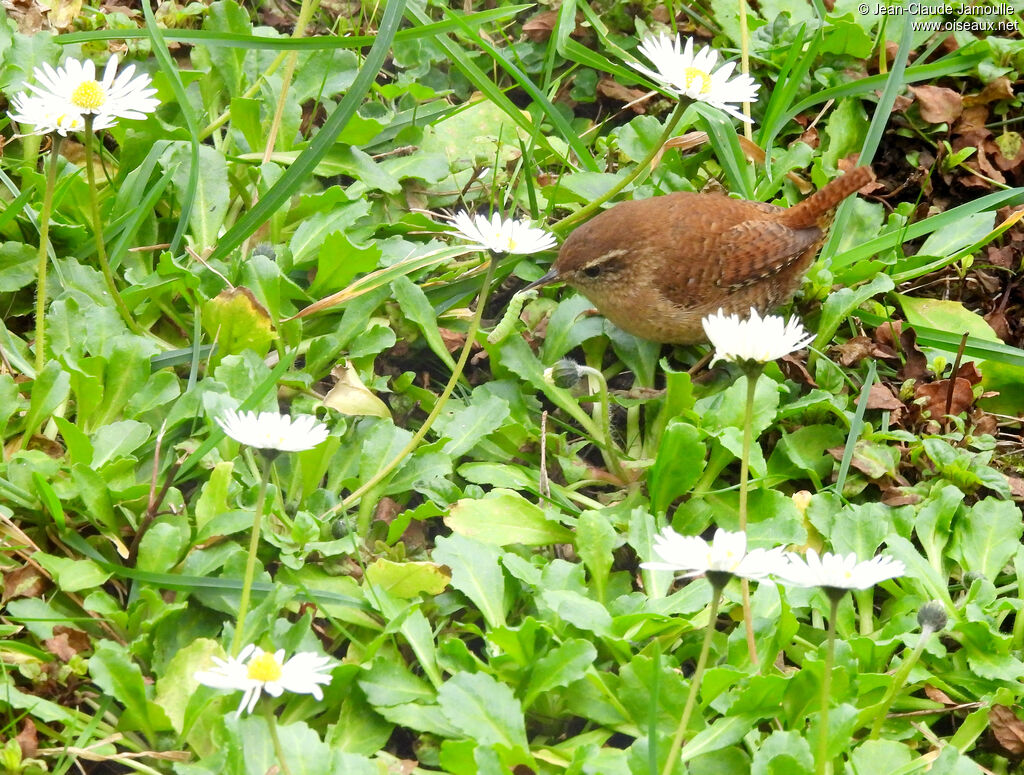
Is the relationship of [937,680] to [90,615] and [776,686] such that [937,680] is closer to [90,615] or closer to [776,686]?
[776,686]

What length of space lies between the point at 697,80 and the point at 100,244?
1.78 m

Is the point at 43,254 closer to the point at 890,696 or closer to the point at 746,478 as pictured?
the point at 746,478

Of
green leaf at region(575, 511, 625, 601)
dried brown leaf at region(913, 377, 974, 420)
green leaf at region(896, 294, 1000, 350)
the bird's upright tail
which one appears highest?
the bird's upright tail

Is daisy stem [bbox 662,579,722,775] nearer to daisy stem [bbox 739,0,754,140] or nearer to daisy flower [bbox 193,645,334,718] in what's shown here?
daisy flower [bbox 193,645,334,718]

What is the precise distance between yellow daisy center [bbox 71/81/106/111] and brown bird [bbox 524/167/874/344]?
5.16 ft

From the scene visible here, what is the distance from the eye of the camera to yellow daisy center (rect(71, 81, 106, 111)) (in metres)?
2.75

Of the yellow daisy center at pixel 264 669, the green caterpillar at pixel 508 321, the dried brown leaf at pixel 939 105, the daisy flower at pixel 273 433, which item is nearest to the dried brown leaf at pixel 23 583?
the daisy flower at pixel 273 433

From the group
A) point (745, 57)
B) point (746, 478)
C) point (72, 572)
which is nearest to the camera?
point (746, 478)

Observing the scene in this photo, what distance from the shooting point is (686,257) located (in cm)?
390

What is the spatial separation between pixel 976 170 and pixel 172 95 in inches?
124

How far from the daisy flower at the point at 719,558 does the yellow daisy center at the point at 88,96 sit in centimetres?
172

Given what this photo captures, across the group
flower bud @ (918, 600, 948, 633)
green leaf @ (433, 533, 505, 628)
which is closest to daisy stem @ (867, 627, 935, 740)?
flower bud @ (918, 600, 948, 633)
